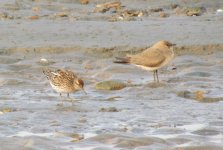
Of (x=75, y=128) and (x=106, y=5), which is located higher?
(x=106, y=5)

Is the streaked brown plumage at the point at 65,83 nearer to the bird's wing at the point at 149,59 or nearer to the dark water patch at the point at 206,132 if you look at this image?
the bird's wing at the point at 149,59

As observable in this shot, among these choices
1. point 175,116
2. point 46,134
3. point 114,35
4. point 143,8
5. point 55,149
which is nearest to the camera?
point 55,149

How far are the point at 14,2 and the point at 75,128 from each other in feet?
36.9

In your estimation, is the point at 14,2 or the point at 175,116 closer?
the point at 175,116

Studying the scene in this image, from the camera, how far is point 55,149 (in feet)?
32.4

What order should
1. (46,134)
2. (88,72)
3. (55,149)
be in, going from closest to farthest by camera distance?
(55,149) < (46,134) < (88,72)

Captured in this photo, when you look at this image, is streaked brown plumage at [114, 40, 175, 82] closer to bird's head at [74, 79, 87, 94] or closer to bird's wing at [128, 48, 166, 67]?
bird's wing at [128, 48, 166, 67]

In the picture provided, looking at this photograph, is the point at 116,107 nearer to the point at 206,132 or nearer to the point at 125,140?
the point at 206,132

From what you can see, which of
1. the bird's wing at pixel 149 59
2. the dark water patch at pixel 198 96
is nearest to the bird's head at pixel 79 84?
the dark water patch at pixel 198 96

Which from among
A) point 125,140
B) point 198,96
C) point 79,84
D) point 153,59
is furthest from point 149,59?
point 125,140

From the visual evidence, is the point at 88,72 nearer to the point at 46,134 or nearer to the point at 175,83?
the point at 175,83

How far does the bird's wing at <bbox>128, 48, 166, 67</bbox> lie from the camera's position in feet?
48.6

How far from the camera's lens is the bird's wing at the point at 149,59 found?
1482cm

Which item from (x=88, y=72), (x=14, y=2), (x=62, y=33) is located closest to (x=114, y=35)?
(x=62, y=33)
